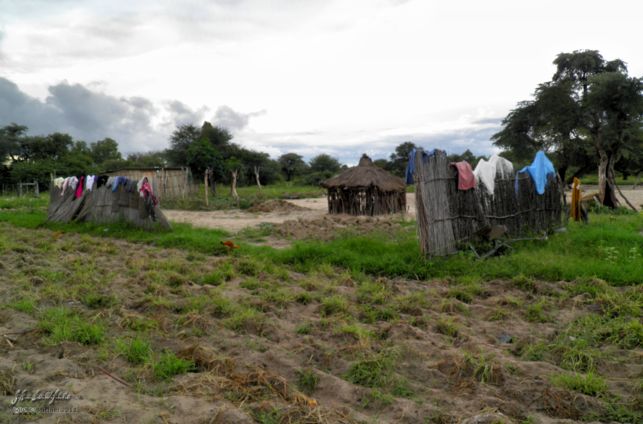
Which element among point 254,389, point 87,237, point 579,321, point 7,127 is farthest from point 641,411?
point 7,127

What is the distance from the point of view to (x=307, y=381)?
3.28 metres

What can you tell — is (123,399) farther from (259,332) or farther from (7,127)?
(7,127)

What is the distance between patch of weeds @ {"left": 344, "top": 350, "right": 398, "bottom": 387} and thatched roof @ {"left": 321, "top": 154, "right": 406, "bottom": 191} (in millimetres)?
12898

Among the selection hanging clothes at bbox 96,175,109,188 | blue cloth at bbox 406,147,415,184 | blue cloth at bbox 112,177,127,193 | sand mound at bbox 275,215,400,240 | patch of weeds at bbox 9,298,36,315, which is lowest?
patch of weeds at bbox 9,298,36,315

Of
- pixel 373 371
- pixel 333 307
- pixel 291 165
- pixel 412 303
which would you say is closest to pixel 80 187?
pixel 333 307

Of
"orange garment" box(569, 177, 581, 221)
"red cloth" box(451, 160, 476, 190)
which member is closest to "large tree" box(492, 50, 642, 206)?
"orange garment" box(569, 177, 581, 221)

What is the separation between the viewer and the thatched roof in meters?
16.5

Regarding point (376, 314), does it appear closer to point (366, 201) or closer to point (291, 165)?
point (366, 201)

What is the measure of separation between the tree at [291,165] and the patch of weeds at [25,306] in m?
47.2

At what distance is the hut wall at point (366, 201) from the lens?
1652cm

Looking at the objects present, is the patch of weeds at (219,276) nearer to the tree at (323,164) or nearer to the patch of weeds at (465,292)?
the patch of weeds at (465,292)

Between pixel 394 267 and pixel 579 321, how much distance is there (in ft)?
9.05

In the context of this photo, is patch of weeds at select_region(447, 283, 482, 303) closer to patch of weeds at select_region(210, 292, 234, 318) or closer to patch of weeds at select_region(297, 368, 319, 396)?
patch of weeds at select_region(210, 292, 234, 318)

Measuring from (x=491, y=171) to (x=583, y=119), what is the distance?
52.8ft
